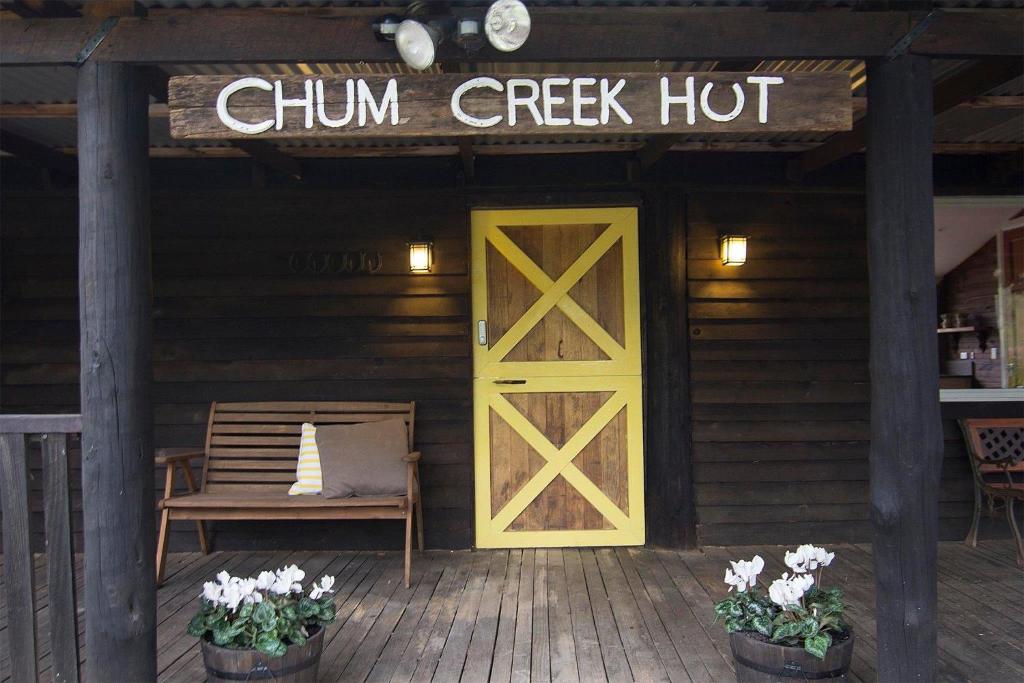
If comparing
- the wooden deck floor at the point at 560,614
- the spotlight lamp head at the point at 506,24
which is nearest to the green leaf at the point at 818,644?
the wooden deck floor at the point at 560,614

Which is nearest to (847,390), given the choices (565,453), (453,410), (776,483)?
(776,483)

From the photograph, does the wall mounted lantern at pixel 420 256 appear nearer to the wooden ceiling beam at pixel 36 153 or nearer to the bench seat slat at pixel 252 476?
the bench seat slat at pixel 252 476

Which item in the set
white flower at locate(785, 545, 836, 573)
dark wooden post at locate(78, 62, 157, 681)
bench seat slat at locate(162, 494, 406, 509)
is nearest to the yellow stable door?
bench seat slat at locate(162, 494, 406, 509)

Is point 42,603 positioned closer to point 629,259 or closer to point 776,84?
point 629,259

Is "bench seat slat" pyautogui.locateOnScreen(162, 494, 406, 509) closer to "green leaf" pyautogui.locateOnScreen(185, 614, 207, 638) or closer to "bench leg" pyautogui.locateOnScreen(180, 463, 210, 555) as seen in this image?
"bench leg" pyautogui.locateOnScreen(180, 463, 210, 555)

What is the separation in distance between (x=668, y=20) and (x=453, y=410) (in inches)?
105

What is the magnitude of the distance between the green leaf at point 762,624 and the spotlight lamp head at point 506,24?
2.15 m

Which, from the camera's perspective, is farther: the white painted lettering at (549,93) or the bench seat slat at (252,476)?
the bench seat slat at (252,476)

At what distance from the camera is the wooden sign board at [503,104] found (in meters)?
2.47

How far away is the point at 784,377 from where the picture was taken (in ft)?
15.0

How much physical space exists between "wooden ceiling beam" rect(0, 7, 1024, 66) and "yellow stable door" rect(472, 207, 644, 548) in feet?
6.40

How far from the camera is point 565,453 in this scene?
4.53m

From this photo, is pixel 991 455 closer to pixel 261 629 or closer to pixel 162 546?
pixel 261 629

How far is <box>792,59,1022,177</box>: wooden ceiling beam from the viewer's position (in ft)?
10.2
